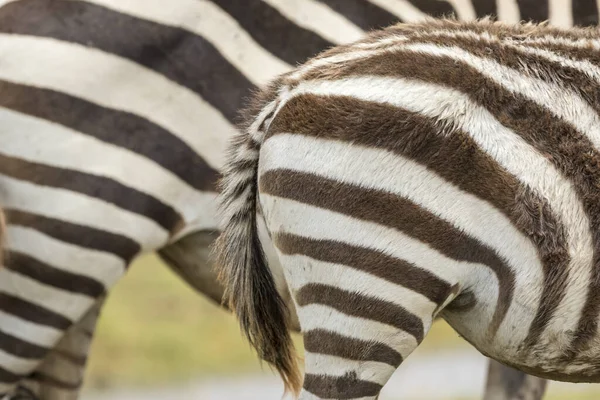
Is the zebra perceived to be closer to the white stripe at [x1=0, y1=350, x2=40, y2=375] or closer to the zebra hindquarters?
the white stripe at [x1=0, y1=350, x2=40, y2=375]

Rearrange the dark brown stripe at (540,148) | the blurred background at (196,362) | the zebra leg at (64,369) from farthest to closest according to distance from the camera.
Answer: the blurred background at (196,362) → the zebra leg at (64,369) → the dark brown stripe at (540,148)

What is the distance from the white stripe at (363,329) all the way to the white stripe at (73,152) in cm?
153

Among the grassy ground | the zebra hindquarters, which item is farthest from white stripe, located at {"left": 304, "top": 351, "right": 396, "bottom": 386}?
the grassy ground

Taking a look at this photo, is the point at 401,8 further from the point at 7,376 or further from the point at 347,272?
the point at 7,376

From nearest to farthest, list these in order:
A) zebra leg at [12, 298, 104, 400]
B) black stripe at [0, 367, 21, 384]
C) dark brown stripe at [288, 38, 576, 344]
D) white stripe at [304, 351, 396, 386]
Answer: dark brown stripe at [288, 38, 576, 344] → white stripe at [304, 351, 396, 386] → black stripe at [0, 367, 21, 384] → zebra leg at [12, 298, 104, 400]

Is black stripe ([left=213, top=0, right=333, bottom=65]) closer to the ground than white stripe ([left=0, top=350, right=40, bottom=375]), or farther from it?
farther from it

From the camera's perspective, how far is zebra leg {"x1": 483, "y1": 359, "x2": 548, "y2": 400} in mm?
4320

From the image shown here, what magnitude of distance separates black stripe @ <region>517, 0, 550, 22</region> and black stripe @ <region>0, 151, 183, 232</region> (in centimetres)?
181

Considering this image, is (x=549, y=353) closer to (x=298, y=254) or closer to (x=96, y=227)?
(x=298, y=254)

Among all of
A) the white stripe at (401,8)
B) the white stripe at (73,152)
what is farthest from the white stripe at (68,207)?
the white stripe at (401,8)

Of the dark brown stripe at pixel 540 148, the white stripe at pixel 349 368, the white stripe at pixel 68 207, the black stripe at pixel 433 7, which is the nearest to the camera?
the dark brown stripe at pixel 540 148

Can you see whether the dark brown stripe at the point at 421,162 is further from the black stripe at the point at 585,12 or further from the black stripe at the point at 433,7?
the black stripe at the point at 585,12

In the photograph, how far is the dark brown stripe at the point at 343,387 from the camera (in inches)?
92.3

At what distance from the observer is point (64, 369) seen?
434 centimetres
